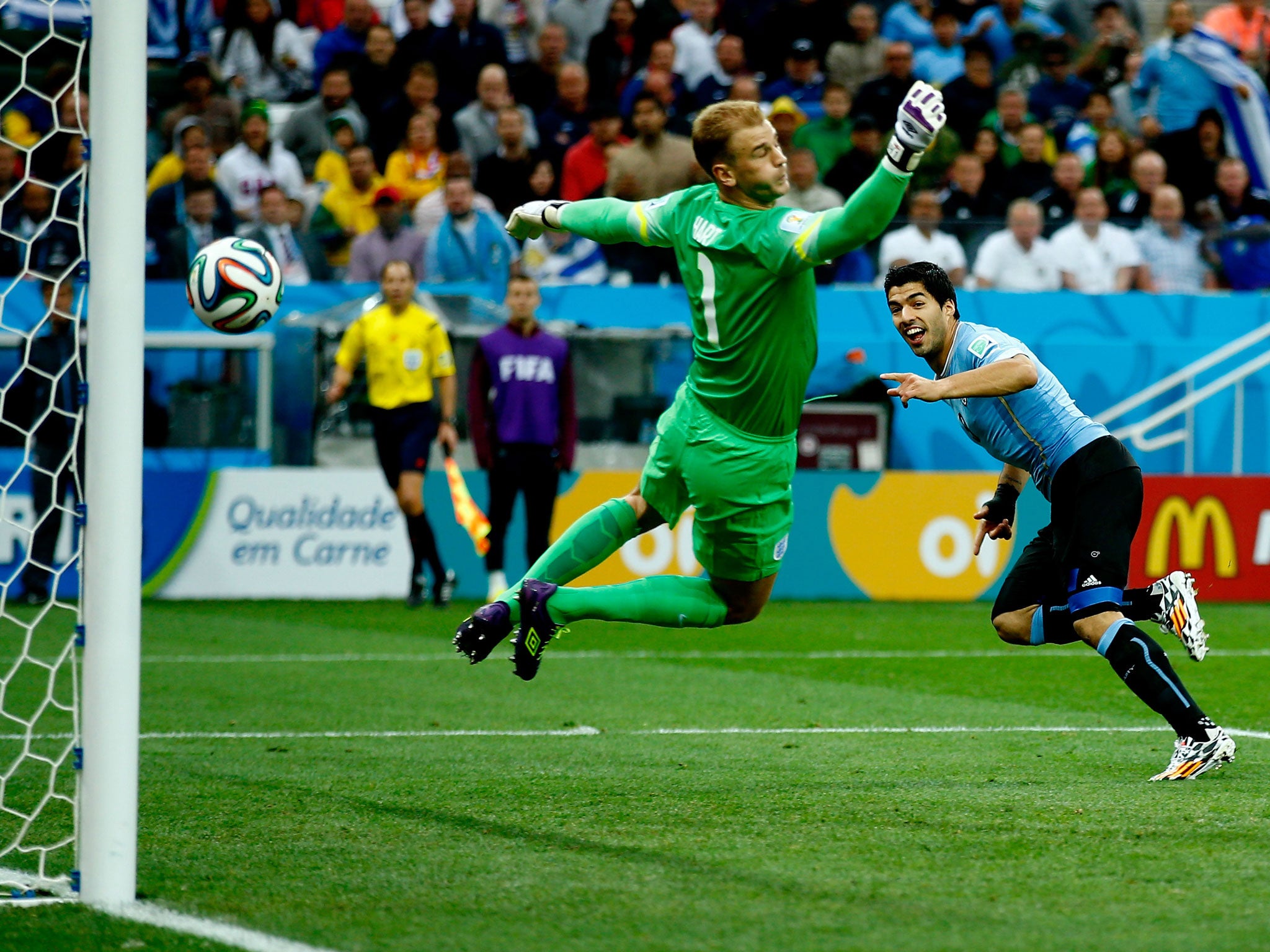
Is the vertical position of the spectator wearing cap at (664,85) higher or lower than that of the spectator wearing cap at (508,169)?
higher

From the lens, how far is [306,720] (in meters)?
7.54

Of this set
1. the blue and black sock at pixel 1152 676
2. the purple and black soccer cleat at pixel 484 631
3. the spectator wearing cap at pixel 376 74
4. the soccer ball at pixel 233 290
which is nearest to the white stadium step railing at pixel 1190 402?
the spectator wearing cap at pixel 376 74

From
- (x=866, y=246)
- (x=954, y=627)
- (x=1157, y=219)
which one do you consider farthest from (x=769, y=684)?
(x=1157, y=219)

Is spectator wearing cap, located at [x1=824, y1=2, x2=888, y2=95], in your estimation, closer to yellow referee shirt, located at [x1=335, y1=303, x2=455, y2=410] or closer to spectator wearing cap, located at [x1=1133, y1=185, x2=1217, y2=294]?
spectator wearing cap, located at [x1=1133, y1=185, x2=1217, y2=294]

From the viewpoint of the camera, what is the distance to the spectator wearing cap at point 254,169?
15547mm

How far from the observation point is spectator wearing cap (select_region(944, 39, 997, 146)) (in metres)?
16.8

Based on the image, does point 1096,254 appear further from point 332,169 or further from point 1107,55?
point 332,169

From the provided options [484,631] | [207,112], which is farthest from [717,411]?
[207,112]

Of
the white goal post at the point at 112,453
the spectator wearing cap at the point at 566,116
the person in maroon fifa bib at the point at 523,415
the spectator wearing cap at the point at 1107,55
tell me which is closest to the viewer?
the white goal post at the point at 112,453

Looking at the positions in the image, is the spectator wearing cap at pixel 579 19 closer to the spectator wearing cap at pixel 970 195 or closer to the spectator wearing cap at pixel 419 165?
the spectator wearing cap at pixel 419 165

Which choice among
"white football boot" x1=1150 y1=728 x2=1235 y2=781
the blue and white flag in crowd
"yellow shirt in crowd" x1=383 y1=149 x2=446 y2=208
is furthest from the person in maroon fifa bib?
the blue and white flag in crowd

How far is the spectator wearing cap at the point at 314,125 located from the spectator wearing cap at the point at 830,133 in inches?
161

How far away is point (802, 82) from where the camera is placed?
56.2 ft

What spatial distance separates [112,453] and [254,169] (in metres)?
12.0
